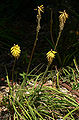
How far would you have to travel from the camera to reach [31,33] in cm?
517

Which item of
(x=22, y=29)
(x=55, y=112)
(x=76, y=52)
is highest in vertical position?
(x=22, y=29)

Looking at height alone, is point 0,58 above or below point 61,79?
above

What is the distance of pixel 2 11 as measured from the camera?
224 inches

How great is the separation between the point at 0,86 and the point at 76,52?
1.56 m

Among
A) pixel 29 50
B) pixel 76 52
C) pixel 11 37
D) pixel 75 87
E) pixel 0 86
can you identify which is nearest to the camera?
pixel 75 87

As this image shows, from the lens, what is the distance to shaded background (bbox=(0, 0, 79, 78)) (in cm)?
374

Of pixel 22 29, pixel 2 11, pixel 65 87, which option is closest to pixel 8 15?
pixel 2 11

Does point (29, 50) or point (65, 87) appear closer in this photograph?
point (65, 87)

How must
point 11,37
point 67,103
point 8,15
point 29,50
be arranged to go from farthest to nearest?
point 8,15
point 29,50
point 11,37
point 67,103

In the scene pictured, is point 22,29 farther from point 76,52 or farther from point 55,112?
point 55,112

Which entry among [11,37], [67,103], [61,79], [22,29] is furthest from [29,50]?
[67,103]

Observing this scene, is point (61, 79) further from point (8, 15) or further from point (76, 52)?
point (8, 15)

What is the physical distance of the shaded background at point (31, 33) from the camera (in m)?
3.74

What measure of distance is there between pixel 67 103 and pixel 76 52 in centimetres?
140
